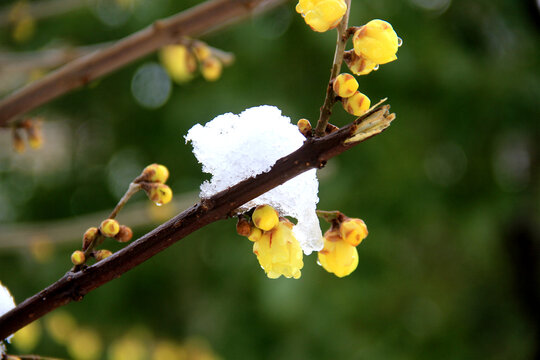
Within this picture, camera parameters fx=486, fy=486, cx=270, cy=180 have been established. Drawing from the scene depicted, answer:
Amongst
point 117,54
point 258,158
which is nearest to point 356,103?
point 258,158

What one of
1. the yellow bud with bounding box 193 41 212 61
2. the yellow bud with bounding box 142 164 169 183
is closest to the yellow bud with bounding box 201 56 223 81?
the yellow bud with bounding box 193 41 212 61

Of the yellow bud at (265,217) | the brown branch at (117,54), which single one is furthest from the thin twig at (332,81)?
the brown branch at (117,54)

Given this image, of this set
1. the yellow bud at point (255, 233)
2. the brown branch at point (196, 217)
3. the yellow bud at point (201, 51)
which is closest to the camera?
the brown branch at point (196, 217)

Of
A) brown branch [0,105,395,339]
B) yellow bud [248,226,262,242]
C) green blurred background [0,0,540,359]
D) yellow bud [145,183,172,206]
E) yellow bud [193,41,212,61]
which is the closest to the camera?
brown branch [0,105,395,339]

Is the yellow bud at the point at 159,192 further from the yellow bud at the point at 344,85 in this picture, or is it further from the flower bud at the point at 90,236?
the yellow bud at the point at 344,85

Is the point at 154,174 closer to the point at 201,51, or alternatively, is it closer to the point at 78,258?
the point at 78,258

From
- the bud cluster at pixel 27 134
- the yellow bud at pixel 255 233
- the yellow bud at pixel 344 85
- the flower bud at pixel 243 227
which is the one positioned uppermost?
the bud cluster at pixel 27 134

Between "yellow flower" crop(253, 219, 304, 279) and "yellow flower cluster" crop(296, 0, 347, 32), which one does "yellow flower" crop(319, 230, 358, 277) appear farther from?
"yellow flower cluster" crop(296, 0, 347, 32)
